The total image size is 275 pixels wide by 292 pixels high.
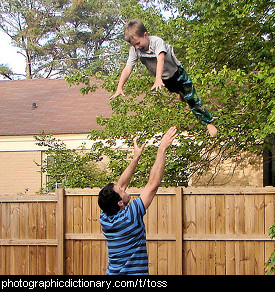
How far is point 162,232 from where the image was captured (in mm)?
8461

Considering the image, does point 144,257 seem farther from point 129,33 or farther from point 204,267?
point 204,267

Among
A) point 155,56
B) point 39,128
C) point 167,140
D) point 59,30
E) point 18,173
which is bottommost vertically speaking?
point 167,140

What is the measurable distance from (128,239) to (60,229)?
4664mm

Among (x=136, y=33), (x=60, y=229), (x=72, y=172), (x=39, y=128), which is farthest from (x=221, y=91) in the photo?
(x=39, y=128)

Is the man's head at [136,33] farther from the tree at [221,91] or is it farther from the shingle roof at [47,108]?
the shingle roof at [47,108]

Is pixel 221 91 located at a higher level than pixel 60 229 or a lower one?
higher

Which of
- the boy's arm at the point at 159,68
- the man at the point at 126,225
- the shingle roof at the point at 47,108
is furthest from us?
the shingle roof at the point at 47,108

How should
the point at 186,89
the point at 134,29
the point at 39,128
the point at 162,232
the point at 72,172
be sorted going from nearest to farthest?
the point at 134,29, the point at 186,89, the point at 162,232, the point at 72,172, the point at 39,128

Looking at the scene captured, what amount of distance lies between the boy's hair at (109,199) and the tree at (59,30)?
24.2 m

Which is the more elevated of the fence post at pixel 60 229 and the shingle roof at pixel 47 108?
the shingle roof at pixel 47 108

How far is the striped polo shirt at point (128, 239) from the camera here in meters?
4.18

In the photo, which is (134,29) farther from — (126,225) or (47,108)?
(47,108)

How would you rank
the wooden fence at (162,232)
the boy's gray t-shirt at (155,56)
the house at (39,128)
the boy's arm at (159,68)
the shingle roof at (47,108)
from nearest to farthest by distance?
1. the boy's arm at (159,68)
2. the boy's gray t-shirt at (155,56)
3. the wooden fence at (162,232)
4. the house at (39,128)
5. the shingle roof at (47,108)

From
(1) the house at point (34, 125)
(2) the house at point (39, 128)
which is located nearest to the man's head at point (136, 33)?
(2) the house at point (39, 128)
